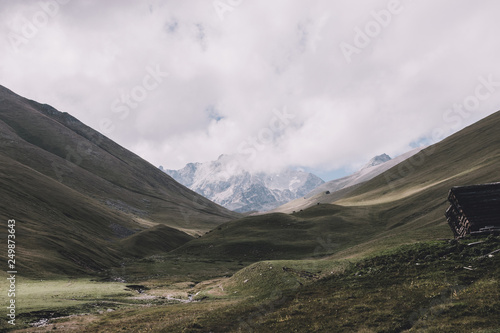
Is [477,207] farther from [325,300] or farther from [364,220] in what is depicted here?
[364,220]

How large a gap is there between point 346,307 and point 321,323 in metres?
3.52

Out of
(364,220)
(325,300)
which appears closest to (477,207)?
(325,300)

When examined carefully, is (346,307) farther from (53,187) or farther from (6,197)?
(53,187)

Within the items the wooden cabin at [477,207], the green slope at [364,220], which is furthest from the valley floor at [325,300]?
the green slope at [364,220]

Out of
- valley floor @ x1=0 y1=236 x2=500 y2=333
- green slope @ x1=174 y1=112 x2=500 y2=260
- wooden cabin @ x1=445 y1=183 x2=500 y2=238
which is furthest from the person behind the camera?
green slope @ x1=174 y1=112 x2=500 y2=260

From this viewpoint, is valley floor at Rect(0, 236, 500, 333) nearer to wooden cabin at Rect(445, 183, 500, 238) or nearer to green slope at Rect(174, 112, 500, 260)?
wooden cabin at Rect(445, 183, 500, 238)

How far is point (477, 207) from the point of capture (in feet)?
131

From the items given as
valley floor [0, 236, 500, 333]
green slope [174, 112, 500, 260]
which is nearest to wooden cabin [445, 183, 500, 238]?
valley floor [0, 236, 500, 333]

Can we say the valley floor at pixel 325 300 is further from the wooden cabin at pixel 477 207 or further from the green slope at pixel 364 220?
the green slope at pixel 364 220

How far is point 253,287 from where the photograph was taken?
43.1 meters

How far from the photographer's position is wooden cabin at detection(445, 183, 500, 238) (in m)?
38.9

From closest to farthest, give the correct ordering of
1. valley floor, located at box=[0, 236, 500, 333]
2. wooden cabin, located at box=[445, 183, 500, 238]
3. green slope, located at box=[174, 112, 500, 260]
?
1. valley floor, located at box=[0, 236, 500, 333]
2. wooden cabin, located at box=[445, 183, 500, 238]
3. green slope, located at box=[174, 112, 500, 260]

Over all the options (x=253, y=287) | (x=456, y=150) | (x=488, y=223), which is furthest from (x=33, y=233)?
(x=456, y=150)

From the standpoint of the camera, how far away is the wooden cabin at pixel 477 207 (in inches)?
1533
